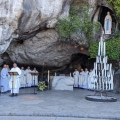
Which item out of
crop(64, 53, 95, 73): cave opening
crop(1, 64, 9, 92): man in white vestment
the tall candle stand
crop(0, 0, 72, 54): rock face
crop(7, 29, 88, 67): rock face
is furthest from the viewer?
crop(64, 53, 95, 73): cave opening

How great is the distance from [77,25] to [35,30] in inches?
91.6

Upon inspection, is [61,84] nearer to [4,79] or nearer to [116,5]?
[4,79]

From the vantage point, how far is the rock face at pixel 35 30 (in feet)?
44.9

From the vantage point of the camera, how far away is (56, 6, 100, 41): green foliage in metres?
15.9

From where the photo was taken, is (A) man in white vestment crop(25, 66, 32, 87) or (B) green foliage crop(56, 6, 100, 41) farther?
(A) man in white vestment crop(25, 66, 32, 87)

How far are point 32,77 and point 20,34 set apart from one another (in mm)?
5376

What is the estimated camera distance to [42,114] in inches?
388

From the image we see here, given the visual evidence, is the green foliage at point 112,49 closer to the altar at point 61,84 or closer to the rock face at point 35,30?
the rock face at point 35,30

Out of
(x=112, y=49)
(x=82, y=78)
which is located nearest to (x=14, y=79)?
(x=112, y=49)

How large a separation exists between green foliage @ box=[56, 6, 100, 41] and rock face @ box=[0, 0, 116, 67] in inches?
15.6

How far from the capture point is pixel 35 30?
52.2ft

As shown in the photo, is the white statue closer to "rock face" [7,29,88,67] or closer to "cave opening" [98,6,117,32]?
"cave opening" [98,6,117,32]

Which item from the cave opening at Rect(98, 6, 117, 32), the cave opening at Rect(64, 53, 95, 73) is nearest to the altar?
the cave opening at Rect(64, 53, 95, 73)

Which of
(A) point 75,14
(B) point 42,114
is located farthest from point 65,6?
(B) point 42,114
